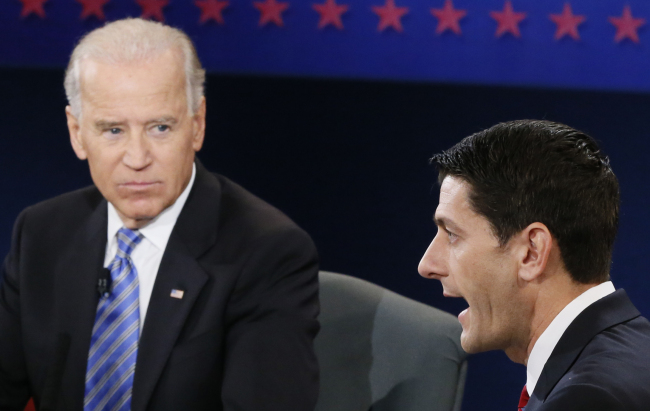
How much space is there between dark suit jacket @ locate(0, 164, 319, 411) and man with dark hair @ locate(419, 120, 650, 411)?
483 mm

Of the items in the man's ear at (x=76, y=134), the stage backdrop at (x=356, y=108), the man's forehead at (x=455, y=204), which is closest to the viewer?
the man's forehead at (x=455, y=204)

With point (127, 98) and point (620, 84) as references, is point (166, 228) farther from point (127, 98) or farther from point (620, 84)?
point (620, 84)

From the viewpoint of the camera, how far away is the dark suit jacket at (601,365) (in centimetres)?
89

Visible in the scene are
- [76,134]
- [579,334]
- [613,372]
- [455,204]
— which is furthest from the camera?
[76,134]

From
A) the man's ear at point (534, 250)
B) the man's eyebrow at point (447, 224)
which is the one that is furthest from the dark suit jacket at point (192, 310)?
the man's ear at point (534, 250)

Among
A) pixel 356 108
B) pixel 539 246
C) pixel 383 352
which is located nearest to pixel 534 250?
pixel 539 246

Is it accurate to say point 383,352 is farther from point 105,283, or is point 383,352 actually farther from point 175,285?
point 105,283

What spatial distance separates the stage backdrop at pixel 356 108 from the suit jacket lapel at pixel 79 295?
28.9 inches

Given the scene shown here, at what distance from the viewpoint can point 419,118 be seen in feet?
7.93

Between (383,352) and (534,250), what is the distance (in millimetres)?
591

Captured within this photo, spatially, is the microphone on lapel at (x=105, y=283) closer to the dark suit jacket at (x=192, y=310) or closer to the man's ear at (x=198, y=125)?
the dark suit jacket at (x=192, y=310)

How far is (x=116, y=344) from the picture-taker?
1.55 m

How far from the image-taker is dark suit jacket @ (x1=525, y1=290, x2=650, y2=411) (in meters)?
0.89

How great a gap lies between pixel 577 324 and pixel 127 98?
90cm
